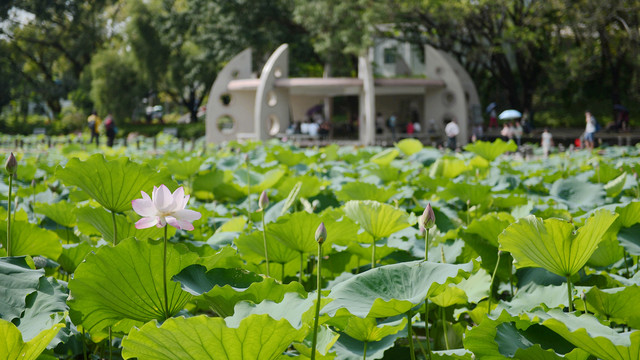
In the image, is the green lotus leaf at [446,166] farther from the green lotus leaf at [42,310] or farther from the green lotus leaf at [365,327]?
the green lotus leaf at [42,310]

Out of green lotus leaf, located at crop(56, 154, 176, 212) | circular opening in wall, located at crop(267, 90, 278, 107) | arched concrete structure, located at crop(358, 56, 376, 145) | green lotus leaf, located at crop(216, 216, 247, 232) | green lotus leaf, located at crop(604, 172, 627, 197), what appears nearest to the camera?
green lotus leaf, located at crop(56, 154, 176, 212)

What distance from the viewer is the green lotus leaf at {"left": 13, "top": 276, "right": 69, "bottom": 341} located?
1.18m

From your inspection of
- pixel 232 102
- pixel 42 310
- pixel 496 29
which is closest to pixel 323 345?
pixel 42 310

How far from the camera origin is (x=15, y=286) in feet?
4.22

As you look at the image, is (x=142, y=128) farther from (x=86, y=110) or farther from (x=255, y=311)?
(x=255, y=311)

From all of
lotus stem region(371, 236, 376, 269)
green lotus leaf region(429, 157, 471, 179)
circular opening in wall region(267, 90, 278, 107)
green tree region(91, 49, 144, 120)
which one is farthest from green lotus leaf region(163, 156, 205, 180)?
green tree region(91, 49, 144, 120)

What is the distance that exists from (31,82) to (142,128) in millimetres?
6893

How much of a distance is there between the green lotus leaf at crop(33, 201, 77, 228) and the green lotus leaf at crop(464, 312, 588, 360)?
1.71 metres

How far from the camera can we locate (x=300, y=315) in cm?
106

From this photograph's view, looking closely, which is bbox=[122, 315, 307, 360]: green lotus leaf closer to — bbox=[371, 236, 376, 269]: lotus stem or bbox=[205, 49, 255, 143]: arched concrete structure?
bbox=[371, 236, 376, 269]: lotus stem

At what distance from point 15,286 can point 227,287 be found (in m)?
0.47

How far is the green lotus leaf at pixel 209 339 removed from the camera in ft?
2.96

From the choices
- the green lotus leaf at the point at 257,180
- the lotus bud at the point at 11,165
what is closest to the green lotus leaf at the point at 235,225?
the green lotus leaf at the point at 257,180

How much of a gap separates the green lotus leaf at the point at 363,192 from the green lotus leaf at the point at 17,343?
192cm
